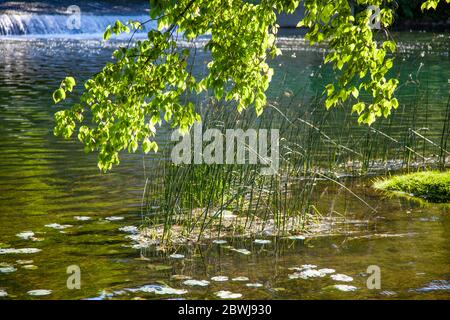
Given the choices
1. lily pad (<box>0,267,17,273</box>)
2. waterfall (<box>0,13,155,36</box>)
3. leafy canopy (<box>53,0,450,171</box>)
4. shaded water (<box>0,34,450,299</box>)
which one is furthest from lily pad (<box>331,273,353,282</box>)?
waterfall (<box>0,13,155,36</box>)

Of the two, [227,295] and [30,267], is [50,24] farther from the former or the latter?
[227,295]

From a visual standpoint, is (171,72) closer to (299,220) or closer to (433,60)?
(299,220)

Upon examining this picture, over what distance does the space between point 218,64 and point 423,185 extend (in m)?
5.49

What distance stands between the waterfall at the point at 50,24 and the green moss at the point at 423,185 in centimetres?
3604

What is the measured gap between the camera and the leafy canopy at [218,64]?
8.02 meters

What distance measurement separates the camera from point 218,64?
792 centimetres

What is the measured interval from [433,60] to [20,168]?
89.4ft

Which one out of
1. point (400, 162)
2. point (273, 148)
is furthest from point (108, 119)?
point (400, 162)

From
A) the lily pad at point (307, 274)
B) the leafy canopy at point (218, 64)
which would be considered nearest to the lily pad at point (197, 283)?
the lily pad at point (307, 274)

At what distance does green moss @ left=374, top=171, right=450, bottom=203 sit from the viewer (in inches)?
476

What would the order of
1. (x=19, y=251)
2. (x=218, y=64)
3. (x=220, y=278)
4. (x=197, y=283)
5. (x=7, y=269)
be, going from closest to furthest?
(x=218, y=64) < (x=197, y=283) < (x=220, y=278) < (x=7, y=269) < (x=19, y=251)

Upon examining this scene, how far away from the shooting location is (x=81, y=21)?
54938mm

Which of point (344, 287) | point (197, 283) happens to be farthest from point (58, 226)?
point (344, 287)
